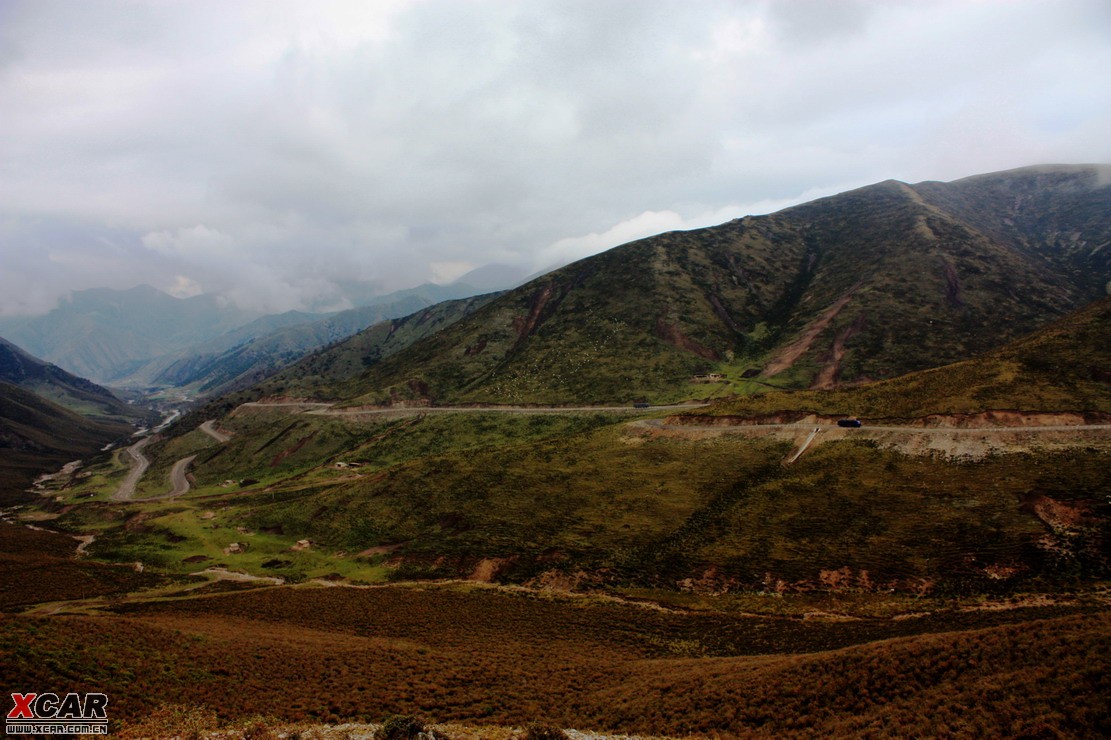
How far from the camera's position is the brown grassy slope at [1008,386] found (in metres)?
61.4

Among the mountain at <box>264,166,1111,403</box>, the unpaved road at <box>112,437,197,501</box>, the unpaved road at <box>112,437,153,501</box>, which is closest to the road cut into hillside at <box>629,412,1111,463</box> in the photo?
the mountain at <box>264,166,1111,403</box>

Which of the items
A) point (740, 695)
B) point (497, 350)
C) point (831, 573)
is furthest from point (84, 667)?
point (497, 350)

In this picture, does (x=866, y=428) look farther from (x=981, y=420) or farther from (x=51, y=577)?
(x=51, y=577)

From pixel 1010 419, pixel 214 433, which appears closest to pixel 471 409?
pixel 214 433

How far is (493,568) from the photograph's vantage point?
57.5 meters

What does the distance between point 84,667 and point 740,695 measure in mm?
36337

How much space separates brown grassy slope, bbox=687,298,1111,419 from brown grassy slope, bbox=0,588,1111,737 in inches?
1656

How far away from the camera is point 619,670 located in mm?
31656

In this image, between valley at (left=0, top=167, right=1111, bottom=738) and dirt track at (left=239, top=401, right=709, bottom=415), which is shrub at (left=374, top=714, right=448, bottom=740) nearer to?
valley at (left=0, top=167, right=1111, bottom=738)

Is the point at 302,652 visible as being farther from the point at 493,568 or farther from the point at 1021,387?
the point at 1021,387

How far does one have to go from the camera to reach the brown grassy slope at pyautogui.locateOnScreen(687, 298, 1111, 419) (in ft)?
201

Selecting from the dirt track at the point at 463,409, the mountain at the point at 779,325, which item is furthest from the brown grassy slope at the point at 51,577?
the mountain at the point at 779,325

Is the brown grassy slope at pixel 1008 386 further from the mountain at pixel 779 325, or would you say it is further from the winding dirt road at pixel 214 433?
the winding dirt road at pixel 214 433

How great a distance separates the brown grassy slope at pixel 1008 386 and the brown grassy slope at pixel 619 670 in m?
42.1
